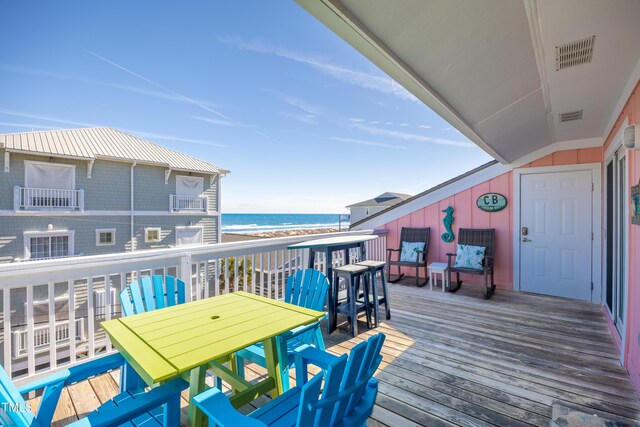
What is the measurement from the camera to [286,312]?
5.58 ft

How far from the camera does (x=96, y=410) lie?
1136 mm

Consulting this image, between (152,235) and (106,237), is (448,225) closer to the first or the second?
(152,235)

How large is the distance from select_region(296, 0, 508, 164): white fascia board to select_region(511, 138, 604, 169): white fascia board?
10.1ft

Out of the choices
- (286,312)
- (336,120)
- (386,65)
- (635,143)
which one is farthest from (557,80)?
(336,120)

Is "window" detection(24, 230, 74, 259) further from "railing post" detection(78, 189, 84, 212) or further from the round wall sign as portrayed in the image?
the round wall sign

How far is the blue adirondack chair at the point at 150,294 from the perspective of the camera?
1.91 meters

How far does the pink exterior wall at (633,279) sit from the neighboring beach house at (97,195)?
11940 mm

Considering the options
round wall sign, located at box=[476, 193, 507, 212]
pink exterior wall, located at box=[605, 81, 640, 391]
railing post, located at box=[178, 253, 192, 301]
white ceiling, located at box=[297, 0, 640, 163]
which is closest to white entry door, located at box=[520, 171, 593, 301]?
round wall sign, located at box=[476, 193, 507, 212]

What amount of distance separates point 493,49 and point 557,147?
3923 mm

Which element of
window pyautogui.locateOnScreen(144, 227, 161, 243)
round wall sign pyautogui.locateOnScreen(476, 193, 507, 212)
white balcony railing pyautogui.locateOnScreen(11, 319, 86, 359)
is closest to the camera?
white balcony railing pyautogui.locateOnScreen(11, 319, 86, 359)

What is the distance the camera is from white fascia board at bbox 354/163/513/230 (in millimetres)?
5078

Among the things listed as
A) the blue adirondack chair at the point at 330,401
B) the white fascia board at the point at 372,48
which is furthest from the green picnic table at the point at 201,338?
the white fascia board at the point at 372,48

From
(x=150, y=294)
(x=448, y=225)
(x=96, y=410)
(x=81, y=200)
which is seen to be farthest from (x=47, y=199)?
(x=448, y=225)

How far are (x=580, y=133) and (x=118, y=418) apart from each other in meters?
5.75
